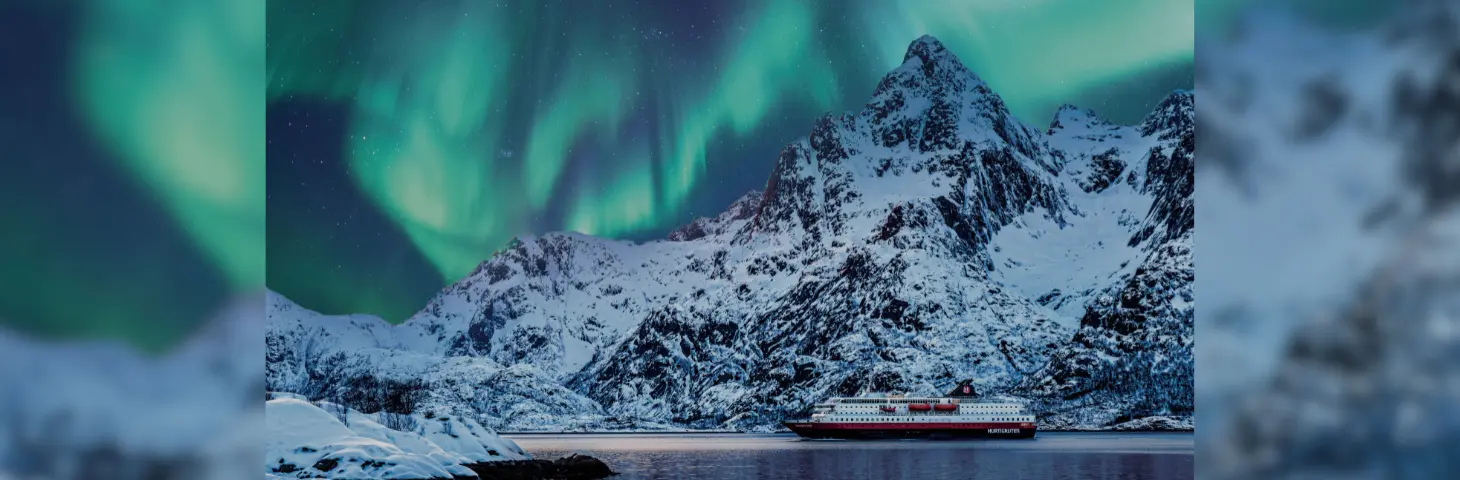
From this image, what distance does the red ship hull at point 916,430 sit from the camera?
100562 mm

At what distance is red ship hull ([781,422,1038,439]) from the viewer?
101m
